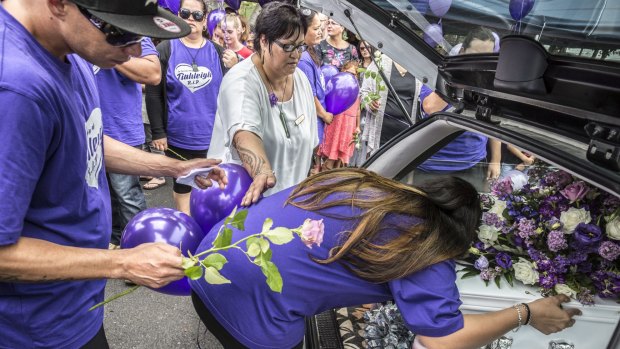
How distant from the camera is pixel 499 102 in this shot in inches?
52.6

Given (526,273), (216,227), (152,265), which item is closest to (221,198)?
(216,227)

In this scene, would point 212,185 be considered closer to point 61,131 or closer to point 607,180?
point 61,131

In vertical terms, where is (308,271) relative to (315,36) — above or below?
below

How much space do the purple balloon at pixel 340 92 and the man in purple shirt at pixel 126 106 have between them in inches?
58.4

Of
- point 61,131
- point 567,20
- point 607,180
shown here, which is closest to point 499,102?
point 567,20

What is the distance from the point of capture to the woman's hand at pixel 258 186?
5.21 ft

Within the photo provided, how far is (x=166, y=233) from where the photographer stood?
152 cm

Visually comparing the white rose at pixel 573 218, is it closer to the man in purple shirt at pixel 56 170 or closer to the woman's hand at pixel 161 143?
the man in purple shirt at pixel 56 170

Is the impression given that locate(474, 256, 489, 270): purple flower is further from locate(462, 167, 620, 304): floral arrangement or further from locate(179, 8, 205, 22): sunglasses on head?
locate(179, 8, 205, 22): sunglasses on head

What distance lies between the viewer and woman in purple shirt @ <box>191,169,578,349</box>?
1234 millimetres

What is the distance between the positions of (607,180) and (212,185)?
1.35 metres

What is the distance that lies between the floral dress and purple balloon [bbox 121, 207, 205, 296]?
344cm

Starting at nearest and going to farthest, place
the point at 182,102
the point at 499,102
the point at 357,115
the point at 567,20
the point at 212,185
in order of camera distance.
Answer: the point at 567,20 → the point at 499,102 → the point at 212,185 → the point at 182,102 → the point at 357,115

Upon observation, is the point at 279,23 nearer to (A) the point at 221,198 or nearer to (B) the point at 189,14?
(A) the point at 221,198
